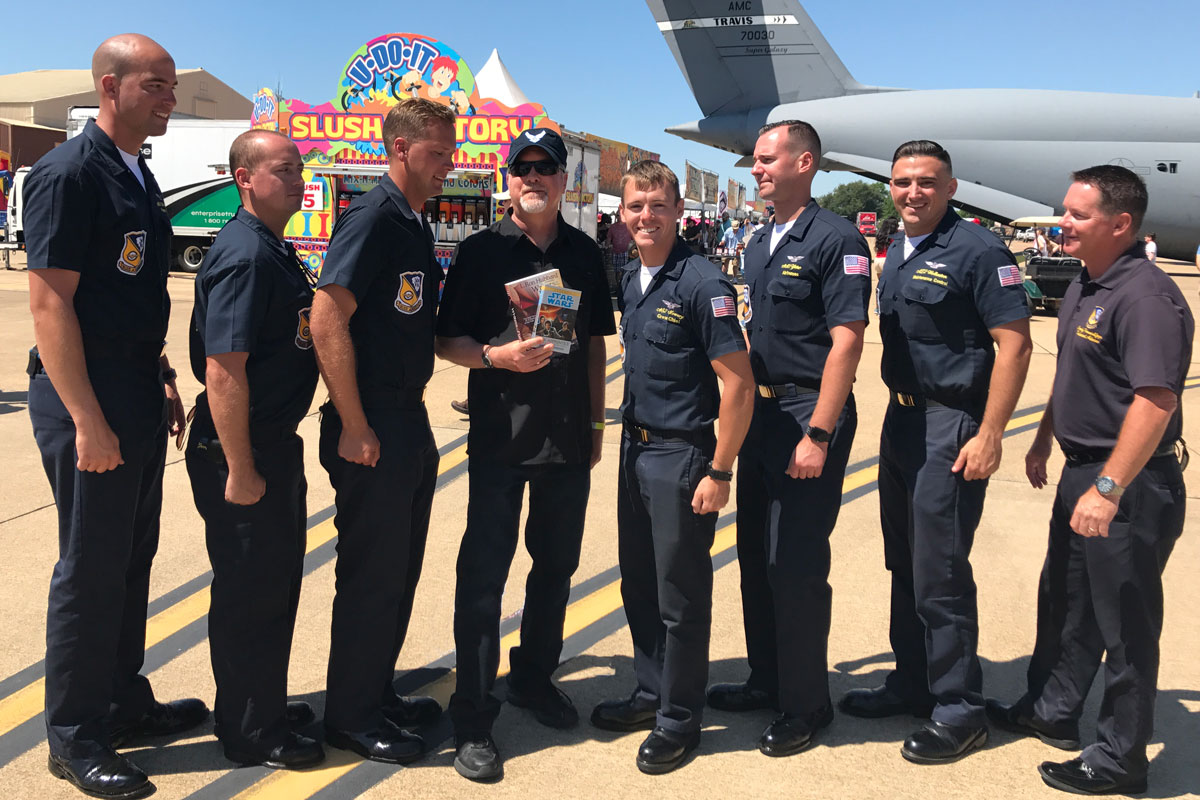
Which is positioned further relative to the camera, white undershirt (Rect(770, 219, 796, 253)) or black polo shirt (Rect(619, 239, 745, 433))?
Answer: white undershirt (Rect(770, 219, 796, 253))

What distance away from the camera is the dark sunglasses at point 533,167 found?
2.91 metres

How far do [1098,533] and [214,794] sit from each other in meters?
2.76

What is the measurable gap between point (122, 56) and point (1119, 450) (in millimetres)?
3122

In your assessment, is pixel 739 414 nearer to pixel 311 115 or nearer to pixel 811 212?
pixel 811 212

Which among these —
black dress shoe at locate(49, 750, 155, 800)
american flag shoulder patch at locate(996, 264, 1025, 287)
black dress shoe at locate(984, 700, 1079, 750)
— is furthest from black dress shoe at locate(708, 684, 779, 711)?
black dress shoe at locate(49, 750, 155, 800)

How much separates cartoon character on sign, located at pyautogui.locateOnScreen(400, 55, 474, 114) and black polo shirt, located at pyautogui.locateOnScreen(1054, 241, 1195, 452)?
1039cm

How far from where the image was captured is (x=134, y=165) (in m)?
2.79

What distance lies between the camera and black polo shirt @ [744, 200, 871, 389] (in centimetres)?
299

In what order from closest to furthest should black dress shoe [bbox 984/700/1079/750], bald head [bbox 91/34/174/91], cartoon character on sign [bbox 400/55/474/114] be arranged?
bald head [bbox 91/34/174/91]
black dress shoe [bbox 984/700/1079/750]
cartoon character on sign [bbox 400/55/474/114]

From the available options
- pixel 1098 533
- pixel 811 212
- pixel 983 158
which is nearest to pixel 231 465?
pixel 811 212

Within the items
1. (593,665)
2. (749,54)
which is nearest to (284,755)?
(593,665)

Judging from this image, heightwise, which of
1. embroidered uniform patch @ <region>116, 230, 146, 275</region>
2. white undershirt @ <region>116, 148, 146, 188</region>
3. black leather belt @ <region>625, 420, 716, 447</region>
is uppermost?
white undershirt @ <region>116, 148, 146, 188</region>

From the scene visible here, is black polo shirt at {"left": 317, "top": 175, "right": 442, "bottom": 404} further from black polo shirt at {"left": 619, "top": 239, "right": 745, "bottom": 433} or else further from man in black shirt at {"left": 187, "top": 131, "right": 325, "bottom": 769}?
black polo shirt at {"left": 619, "top": 239, "right": 745, "bottom": 433}

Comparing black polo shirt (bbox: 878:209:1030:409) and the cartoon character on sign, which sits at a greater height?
the cartoon character on sign
